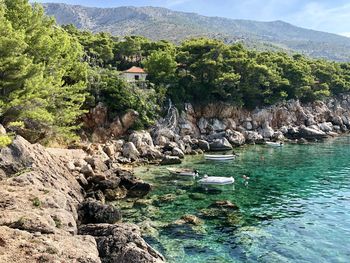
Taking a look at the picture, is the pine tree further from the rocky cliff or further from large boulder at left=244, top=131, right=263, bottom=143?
large boulder at left=244, top=131, right=263, bottom=143

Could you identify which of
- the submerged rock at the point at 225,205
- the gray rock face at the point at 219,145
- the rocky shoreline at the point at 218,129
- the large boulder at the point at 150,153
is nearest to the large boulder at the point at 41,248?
the submerged rock at the point at 225,205

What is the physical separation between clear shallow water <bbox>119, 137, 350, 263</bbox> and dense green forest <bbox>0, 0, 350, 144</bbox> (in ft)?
43.7

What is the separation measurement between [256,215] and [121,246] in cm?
1609

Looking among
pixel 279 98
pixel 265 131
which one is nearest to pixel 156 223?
pixel 265 131

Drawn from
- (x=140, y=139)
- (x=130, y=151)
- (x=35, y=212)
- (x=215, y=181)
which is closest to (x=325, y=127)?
(x=140, y=139)

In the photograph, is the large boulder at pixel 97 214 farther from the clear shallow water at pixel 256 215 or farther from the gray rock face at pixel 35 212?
the clear shallow water at pixel 256 215

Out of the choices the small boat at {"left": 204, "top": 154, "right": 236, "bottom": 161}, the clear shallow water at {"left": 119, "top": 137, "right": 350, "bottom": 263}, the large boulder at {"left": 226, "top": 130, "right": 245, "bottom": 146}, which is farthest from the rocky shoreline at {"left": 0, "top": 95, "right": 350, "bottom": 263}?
the small boat at {"left": 204, "top": 154, "right": 236, "bottom": 161}

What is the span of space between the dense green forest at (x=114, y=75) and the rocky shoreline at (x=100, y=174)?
3094 mm

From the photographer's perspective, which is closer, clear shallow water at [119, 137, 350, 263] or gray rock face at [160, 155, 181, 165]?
clear shallow water at [119, 137, 350, 263]

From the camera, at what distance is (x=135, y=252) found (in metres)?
16.5

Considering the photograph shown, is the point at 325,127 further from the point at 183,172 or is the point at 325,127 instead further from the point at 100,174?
the point at 100,174

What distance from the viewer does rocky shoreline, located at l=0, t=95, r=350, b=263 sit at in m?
15.8

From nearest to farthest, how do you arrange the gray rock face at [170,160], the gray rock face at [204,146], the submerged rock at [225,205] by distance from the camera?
the submerged rock at [225,205], the gray rock face at [170,160], the gray rock face at [204,146]

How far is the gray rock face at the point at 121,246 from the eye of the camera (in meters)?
16.3
